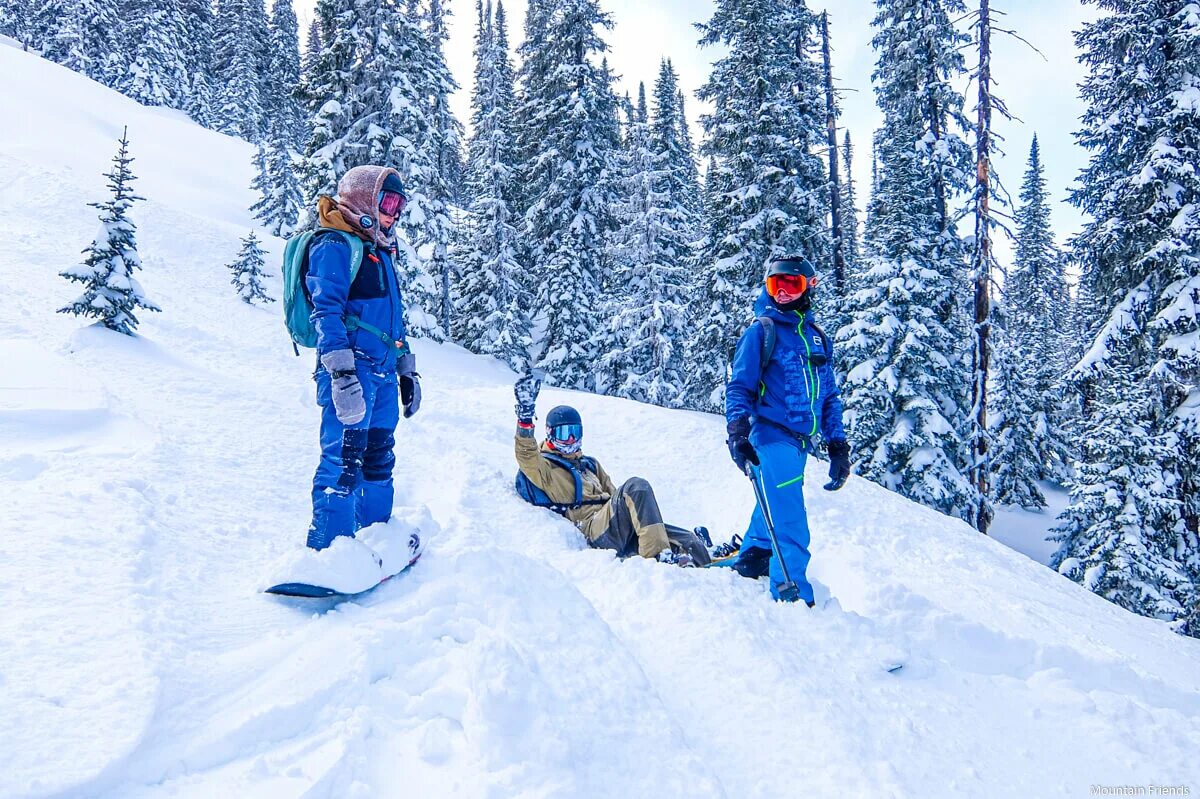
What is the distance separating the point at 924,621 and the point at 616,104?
22935mm

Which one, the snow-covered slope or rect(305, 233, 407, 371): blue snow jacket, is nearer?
the snow-covered slope

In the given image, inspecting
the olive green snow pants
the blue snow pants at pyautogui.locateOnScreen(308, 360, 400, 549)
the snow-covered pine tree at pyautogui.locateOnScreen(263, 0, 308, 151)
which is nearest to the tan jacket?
the olive green snow pants

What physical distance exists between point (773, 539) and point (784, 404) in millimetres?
979

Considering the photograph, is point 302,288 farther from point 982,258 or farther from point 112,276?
point 982,258

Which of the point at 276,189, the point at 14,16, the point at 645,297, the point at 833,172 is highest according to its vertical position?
the point at 14,16

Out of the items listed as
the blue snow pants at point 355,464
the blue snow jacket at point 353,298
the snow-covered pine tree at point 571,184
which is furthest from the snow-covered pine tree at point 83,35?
the blue snow pants at point 355,464

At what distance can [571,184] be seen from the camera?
74.5 ft

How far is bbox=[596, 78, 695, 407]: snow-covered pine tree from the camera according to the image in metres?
20.4

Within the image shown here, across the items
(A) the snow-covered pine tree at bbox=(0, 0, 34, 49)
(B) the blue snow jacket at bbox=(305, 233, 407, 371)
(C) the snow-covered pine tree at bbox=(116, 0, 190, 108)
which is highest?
(A) the snow-covered pine tree at bbox=(0, 0, 34, 49)

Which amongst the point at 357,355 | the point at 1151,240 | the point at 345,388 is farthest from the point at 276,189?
the point at 1151,240

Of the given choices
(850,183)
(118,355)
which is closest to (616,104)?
(118,355)

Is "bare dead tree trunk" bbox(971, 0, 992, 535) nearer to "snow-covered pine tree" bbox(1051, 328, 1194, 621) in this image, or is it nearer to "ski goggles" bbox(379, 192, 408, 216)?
"snow-covered pine tree" bbox(1051, 328, 1194, 621)

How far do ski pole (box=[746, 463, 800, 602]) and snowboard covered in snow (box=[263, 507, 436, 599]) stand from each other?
243 cm

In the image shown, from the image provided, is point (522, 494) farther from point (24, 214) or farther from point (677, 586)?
point (24, 214)
